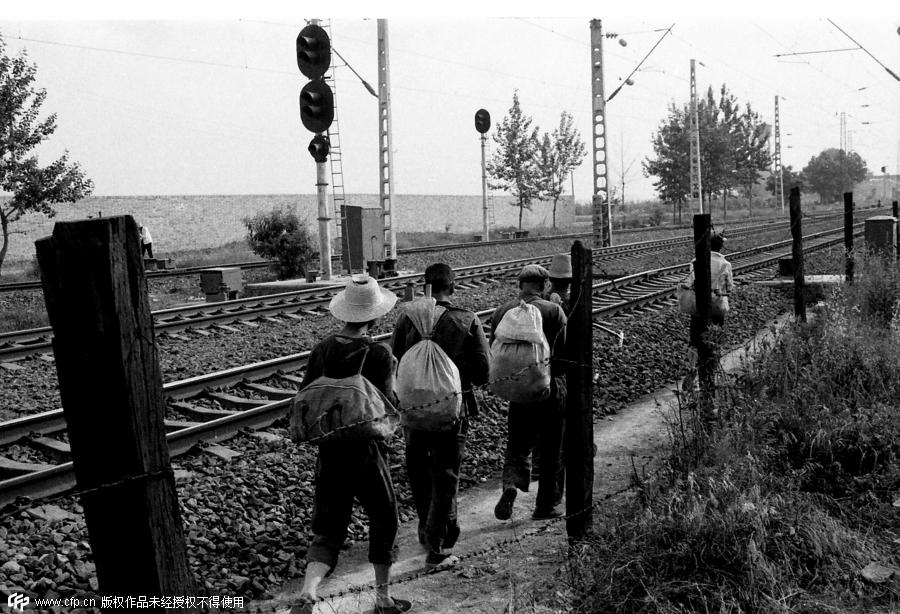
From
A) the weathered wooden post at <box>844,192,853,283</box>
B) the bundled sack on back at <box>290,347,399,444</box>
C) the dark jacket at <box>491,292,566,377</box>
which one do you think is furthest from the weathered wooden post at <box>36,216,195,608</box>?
the weathered wooden post at <box>844,192,853,283</box>

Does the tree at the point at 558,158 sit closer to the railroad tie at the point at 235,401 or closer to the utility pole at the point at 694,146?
the utility pole at the point at 694,146

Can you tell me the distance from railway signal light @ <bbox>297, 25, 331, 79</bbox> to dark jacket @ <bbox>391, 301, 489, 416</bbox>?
42.9 feet

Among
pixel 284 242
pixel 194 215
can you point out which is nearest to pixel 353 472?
pixel 284 242

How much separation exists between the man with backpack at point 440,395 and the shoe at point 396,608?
49 cm

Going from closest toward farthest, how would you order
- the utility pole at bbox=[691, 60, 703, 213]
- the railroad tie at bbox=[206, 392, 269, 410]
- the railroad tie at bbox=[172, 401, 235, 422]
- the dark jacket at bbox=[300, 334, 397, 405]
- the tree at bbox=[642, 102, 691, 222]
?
the dark jacket at bbox=[300, 334, 397, 405], the railroad tie at bbox=[172, 401, 235, 422], the railroad tie at bbox=[206, 392, 269, 410], the utility pole at bbox=[691, 60, 703, 213], the tree at bbox=[642, 102, 691, 222]

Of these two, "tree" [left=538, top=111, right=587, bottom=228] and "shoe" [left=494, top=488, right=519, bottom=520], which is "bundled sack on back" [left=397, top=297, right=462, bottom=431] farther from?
"tree" [left=538, top=111, right=587, bottom=228]

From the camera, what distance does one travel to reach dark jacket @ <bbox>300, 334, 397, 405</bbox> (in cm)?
420

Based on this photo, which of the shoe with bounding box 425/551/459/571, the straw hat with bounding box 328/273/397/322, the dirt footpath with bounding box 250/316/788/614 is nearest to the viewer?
the straw hat with bounding box 328/273/397/322

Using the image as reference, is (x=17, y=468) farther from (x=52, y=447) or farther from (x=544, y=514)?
(x=544, y=514)

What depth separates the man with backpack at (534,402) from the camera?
18.7 feet

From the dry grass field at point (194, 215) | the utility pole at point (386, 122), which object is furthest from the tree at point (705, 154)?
the utility pole at point (386, 122)

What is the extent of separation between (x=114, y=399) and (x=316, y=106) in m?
15.8

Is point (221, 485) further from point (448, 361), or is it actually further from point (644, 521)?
point (644, 521)

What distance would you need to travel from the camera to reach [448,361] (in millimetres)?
4996
